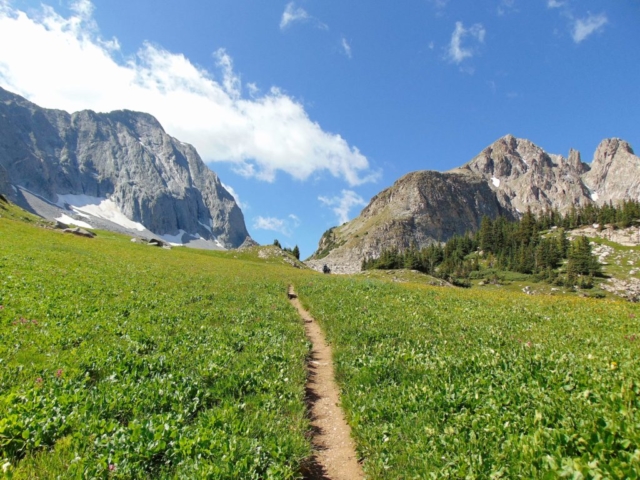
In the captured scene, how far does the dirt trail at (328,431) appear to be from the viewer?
7109 millimetres

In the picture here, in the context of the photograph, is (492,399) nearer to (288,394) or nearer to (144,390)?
(288,394)

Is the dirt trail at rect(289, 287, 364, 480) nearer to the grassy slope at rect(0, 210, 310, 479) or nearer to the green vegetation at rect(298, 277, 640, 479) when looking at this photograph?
the green vegetation at rect(298, 277, 640, 479)

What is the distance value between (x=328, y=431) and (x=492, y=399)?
4.01 metres

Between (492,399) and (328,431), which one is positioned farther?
(328,431)

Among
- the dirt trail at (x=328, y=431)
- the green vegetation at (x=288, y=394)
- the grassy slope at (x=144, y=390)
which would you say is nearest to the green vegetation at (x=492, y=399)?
the green vegetation at (x=288, y=394)

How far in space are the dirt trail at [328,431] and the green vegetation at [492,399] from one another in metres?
0.38

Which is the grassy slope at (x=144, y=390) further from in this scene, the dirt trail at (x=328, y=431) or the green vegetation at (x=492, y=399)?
the green vegetation at (x=492, y=399)

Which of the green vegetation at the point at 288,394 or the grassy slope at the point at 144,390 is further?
the grassy slope at the point at 144,390

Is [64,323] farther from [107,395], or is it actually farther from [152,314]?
[107,395]

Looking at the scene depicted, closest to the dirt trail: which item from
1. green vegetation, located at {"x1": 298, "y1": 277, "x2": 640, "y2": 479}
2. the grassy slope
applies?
green vegetation, located at {"x1": 298, "y1": 277, "x2": 640, "y2": 479}

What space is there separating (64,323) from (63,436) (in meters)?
8.92

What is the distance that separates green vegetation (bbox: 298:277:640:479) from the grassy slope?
1971 mm

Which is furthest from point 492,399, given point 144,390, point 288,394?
point 144,390

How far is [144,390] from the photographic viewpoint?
26.5 ft
